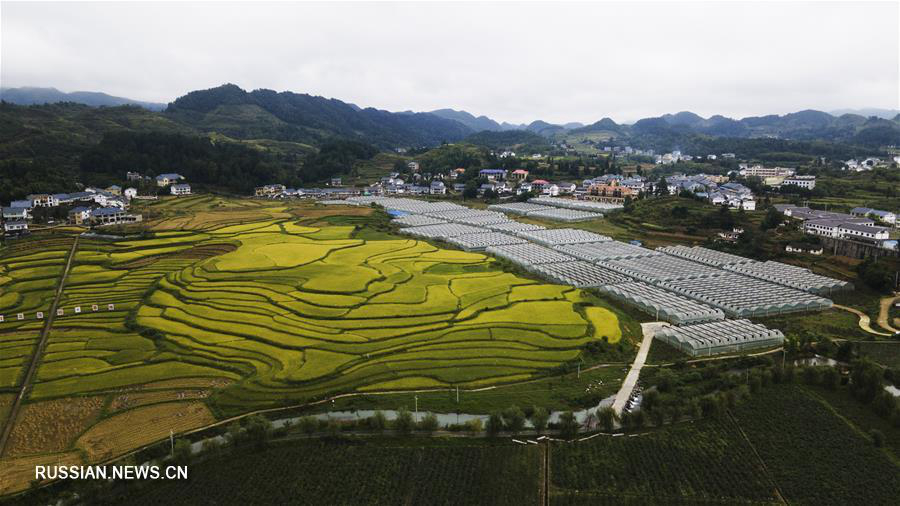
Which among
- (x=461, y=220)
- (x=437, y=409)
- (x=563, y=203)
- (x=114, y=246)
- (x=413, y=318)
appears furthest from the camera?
(x=563, y=203)

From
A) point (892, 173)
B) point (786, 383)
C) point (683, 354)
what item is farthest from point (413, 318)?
point (892, 173)

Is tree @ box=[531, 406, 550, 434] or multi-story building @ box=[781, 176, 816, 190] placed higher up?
multi-story building @ box=[781, 176, 816, 190]

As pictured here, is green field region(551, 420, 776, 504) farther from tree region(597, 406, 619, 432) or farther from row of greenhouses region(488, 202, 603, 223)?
row of greenhouses region(488, 202, 603, 223)

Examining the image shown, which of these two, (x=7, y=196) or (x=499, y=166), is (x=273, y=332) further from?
(x=499, y=166)

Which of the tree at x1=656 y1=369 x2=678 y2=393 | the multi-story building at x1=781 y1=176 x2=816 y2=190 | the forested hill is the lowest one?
the tree at x1=656 y1=369 x2=678 y2=393

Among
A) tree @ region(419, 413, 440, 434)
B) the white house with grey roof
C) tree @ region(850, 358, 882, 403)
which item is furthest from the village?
tree @ region(850, 358, 882, 403)

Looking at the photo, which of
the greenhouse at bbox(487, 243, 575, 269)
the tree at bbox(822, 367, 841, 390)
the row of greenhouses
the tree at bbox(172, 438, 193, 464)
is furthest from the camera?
the row of greenhouses

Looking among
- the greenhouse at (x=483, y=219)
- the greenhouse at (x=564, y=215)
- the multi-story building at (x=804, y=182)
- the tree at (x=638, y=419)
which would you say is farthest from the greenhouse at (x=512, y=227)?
the multi-story building at (x=804, y=182)
